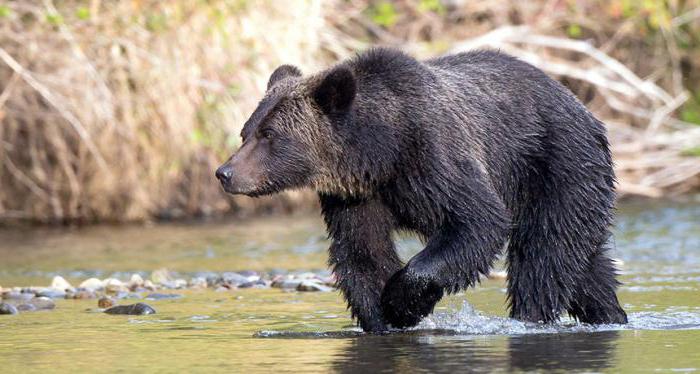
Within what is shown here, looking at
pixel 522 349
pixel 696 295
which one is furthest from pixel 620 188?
pixel 522 349

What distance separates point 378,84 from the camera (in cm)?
727

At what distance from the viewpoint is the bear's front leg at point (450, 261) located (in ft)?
23.3

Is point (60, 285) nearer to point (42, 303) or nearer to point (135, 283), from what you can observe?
point (135, 283)

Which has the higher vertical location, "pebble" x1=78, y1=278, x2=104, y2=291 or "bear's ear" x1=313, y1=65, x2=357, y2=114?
"bear's ear" x1=313, y1=65, x2=357, y2=114

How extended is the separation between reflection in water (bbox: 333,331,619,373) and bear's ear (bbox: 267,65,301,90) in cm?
162

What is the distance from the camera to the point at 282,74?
25.3 ft

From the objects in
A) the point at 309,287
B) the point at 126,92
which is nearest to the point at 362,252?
the point at 309,287

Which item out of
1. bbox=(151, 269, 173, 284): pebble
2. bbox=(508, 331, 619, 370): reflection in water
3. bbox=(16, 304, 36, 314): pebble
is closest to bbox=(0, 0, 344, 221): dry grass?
bbox=(151, 269, 173, 284): pebble

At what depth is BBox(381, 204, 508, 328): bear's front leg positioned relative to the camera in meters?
7.11

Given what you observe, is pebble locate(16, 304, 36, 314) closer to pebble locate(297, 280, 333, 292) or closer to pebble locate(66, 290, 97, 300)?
pebble locate(66, 290, 97, 300)

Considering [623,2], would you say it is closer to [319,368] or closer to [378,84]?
[378,84]

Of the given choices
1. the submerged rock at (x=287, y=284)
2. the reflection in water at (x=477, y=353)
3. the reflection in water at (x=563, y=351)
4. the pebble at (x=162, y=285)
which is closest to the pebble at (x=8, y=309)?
the pebble at (x=162, y=285)

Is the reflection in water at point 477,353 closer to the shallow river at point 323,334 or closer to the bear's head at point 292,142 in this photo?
the shallow river at point 323,334

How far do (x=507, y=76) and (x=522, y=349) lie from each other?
2.08 metres
